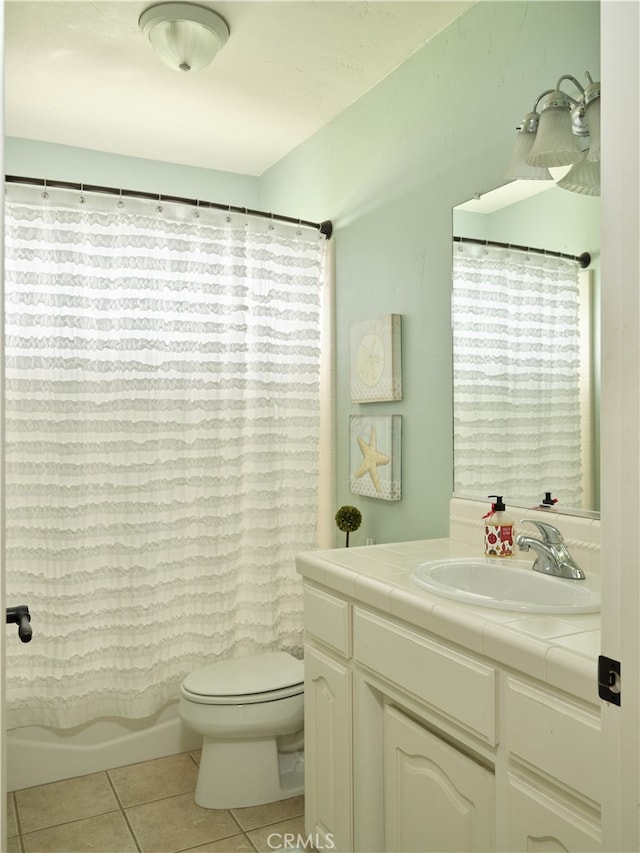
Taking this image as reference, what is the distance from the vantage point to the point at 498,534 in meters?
1.85

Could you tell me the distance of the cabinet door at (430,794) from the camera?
53.5 inches

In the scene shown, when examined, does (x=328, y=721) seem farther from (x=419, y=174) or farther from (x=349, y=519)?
(x=419, y=174)

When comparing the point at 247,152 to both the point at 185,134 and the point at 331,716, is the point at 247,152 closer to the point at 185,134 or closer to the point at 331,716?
the point at 185,134

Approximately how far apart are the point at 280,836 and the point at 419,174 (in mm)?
2243

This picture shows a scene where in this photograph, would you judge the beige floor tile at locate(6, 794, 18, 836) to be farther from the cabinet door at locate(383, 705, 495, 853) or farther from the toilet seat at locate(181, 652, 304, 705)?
the cabinet door at locate(383, 705, 495, 853)

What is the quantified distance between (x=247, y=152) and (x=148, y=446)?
1.58 metres

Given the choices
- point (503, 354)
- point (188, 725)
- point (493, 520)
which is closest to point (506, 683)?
point (493, 520)

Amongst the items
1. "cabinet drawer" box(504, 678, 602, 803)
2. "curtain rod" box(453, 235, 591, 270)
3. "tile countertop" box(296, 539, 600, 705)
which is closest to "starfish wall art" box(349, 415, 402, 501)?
"tile countertop" box(296, 539, 600, 705)

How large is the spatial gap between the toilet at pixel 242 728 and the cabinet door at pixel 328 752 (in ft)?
0.81

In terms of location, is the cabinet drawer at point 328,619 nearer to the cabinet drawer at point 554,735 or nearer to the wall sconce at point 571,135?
the cabinet drawer at point 554,735

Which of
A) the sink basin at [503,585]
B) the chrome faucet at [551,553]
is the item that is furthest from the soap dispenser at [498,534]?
the chrome faucet at [551,553]

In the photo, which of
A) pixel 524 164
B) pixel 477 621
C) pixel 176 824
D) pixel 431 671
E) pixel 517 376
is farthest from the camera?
pixel 176 824

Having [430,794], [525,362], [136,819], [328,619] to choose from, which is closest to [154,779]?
[136,819]

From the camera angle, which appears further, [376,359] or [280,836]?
[376,359]
